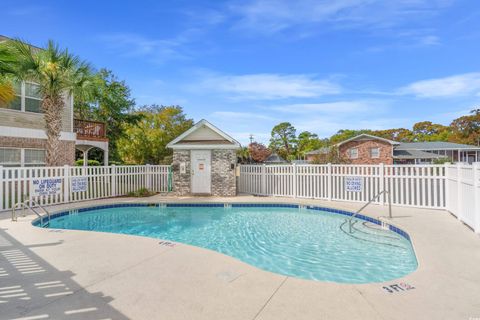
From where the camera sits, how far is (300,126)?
181ft

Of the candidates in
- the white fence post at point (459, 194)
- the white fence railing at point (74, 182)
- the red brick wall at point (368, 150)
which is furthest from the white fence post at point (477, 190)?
the red brick wall at point (368, 150)

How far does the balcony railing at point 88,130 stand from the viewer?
48.8 ft

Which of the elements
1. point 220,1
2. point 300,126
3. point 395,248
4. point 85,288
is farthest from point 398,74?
point 300,126

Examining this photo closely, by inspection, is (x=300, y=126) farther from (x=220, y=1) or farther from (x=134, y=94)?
(x=220, y=1)

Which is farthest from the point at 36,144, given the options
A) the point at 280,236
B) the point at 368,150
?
the point at 368,150

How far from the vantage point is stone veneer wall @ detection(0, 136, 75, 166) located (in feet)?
36.8

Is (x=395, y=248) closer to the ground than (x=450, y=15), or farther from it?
closer to the ground

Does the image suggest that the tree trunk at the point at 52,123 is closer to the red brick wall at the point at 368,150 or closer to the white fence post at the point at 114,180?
the white fence post at the point at 114,180

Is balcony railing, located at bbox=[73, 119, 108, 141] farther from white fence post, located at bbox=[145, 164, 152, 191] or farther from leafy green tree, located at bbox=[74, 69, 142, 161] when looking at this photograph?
leafy green tree, located at bbox=[74, 69, 142, 161]

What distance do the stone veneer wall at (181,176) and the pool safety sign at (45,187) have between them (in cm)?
458

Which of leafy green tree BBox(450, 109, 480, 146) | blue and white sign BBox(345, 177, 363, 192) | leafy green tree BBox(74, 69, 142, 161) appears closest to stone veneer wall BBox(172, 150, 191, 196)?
blue and white sign BBox(345, 177, 363, 192)

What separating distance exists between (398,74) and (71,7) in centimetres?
2426

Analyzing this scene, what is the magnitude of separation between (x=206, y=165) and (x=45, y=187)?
6.18 metres

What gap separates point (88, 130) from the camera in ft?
50.2
